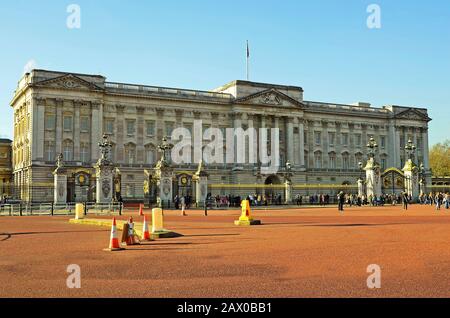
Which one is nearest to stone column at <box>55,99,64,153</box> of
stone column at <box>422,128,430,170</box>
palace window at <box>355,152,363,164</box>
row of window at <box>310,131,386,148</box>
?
row of window at <box>310,131,386,148</box>

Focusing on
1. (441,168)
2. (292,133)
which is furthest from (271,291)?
(441,168)

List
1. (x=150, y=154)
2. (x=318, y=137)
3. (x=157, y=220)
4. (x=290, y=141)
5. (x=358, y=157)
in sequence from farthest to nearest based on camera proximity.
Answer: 1. (x=358, y=157)
2. (x=318, y=137)
3. (x=290, y=141)
4. (x=150, y=154)
5. (x=157, y=220)

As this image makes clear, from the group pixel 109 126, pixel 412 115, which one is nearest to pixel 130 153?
pixel 109 126

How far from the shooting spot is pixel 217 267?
11148 millimetres

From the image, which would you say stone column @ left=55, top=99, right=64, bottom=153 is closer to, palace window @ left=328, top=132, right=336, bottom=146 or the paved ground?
palace window @ left=328, top=132, right=336, bottom=146

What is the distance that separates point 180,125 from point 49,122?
18351mm

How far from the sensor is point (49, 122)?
66.2 m

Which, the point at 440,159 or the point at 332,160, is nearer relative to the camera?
the point at 332,160

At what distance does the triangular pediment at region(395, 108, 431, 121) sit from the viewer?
305ft

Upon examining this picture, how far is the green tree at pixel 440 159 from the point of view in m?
111

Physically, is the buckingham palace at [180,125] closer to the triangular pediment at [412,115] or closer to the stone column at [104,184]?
the triangular pediment at [412,115]

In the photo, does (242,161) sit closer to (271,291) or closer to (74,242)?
(74,242)

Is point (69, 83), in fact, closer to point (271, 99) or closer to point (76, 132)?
point (76, 132)
